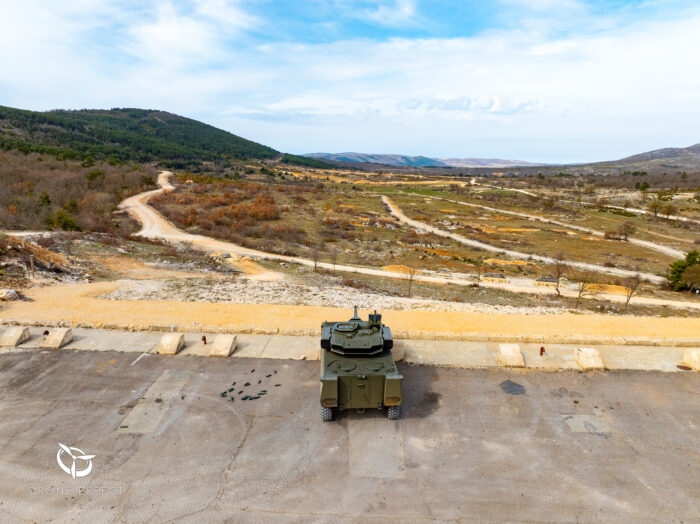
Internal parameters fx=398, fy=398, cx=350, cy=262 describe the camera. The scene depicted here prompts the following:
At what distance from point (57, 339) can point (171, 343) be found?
4468 millimetres

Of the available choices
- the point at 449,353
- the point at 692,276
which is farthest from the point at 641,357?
the point at 692,276

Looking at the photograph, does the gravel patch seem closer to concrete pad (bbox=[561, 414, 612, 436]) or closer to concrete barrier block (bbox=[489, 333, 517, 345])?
concrete barrier block (bbox=[489, 333, 517, 345])

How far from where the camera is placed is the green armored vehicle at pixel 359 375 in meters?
11.0

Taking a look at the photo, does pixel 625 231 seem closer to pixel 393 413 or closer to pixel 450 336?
pixel 450 336

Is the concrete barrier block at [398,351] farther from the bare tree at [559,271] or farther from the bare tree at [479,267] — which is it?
the bare tree at [559,271]

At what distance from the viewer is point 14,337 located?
49.6 feet

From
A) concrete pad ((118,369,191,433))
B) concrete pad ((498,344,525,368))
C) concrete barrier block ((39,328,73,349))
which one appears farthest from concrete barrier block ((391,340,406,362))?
concrete barrier block ((39,328,73,349))

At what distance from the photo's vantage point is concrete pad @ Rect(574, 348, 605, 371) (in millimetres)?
13859

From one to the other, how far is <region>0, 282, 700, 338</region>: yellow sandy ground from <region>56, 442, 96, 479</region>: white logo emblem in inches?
296

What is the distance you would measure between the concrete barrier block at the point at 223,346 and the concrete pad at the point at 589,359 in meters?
12.6

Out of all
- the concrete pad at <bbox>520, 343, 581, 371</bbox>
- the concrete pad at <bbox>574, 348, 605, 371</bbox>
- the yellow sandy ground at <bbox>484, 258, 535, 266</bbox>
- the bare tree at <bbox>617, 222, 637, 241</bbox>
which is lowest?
the yellow sandy ground at <bbox>484, 258, 535, 266</bbox>

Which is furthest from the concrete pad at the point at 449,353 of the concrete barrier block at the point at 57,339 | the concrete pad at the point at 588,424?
the concrete barrier block at the point at 57,339

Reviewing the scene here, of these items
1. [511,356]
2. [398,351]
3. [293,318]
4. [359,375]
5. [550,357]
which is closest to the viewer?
[359,375]

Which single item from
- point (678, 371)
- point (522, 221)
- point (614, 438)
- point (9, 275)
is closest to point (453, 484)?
point (614, 438)
